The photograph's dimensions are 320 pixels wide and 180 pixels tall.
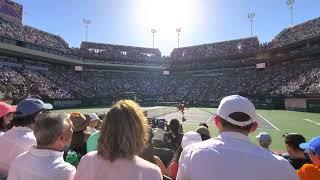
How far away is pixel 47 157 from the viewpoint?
130 inches

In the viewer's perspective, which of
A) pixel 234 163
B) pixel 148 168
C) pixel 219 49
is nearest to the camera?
pixel 234 163

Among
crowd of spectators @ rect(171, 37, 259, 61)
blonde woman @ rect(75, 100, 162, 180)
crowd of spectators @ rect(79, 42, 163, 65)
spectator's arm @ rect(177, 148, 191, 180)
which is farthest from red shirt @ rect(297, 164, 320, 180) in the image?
crowd of spectators @ rect(79, 42, 163, 65)

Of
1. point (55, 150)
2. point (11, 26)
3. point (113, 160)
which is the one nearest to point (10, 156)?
point (55, 150)

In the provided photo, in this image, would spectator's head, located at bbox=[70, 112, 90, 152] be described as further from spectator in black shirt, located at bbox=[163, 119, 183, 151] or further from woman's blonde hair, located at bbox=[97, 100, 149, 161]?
spectator in black shirt, located at bbox=[163, 119, 183, 151]

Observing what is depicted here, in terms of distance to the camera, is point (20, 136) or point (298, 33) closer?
point (20, 136)

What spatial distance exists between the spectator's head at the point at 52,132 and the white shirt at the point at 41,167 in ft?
0.26

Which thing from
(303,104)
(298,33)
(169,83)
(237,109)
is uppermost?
(298,33)

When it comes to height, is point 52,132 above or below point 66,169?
above

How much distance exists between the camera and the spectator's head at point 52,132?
11.0ft

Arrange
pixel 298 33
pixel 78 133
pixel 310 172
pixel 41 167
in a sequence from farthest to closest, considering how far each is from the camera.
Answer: pixel 298 33 < pixel 78 133 < pixel 310 172 < pixel 41 167

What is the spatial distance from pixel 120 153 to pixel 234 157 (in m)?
1.00

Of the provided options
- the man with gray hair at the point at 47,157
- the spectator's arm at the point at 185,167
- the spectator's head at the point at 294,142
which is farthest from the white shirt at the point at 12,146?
the spectator's head at the point at 294,142

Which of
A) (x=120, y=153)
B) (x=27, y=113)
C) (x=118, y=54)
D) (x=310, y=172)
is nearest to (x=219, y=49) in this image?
(x=118, y=54)

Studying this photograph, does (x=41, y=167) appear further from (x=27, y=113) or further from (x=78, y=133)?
(x=78, y=133)
